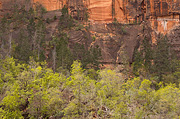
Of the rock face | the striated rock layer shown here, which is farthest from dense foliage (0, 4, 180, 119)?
the striated rock layer

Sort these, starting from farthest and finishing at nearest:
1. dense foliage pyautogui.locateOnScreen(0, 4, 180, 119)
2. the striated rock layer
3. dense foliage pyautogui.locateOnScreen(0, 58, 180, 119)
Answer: the striated rock layer, dense foliage pyautogui.locateOnScreen(0, 4, 180, 119), dense foliage pyautogui.locateOnScreen(0, 58, 180, 119)

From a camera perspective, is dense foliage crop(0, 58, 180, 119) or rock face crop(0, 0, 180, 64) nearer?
dense foliage crop(0, 58, 180, 119)

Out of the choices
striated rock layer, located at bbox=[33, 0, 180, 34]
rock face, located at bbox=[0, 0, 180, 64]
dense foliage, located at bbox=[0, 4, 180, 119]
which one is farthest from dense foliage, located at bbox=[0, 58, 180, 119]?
striated rock layer, located at bbox=[33, 0, 180, 34]

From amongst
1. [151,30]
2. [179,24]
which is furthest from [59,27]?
[179,24]

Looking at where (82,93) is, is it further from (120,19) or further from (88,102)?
(120,19)

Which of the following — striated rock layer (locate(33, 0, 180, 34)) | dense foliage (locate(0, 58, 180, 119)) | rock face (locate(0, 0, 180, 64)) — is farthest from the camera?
striated rock layer (locate(33, 0, 180, 34))

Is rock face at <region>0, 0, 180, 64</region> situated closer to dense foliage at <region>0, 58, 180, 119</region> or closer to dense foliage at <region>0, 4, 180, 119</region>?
dense foliage at <region>0, 4, 180, 119</region>

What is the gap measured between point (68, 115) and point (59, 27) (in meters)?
35.4

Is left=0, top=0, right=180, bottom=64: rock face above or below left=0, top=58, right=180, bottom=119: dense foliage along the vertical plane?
above

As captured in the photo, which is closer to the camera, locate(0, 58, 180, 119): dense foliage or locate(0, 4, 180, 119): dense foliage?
locate(0, 58, 180, 119): dense foliage

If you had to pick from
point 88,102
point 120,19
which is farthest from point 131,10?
point 88,102

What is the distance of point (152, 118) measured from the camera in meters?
19.0

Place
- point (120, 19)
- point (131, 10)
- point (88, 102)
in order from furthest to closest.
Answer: point (120, 19) → point (131, 10) → point (88, 102)

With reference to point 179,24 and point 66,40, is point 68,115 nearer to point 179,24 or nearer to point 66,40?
point 66,40
